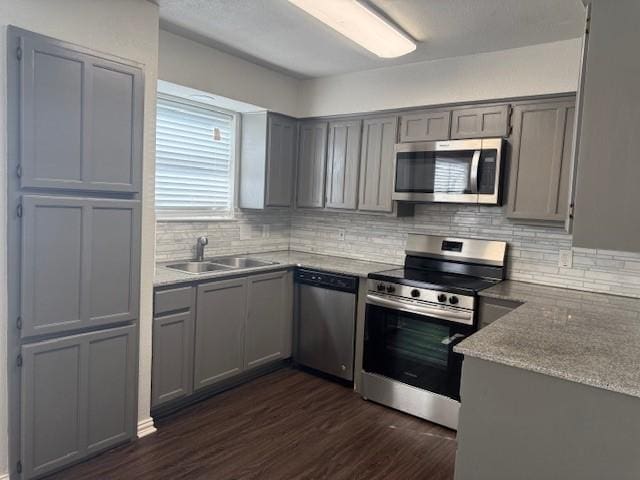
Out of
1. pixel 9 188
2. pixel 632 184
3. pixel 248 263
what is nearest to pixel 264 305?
pixel 248 263

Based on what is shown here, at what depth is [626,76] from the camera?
1632mm

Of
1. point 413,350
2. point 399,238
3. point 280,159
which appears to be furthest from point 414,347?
point 280,159

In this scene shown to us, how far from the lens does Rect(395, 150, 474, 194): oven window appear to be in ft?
10.7

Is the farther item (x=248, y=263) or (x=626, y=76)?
(x=248, y=263)

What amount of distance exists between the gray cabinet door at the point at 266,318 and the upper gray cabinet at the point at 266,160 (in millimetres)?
791

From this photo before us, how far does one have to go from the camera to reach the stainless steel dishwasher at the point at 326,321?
361 cm

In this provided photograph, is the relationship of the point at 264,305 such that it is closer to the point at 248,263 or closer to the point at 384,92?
the point at 248,263

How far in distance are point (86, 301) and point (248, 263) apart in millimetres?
1731

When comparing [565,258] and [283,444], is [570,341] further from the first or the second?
[283,444]

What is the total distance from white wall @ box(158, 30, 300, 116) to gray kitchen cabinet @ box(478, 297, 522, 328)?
2.48 m

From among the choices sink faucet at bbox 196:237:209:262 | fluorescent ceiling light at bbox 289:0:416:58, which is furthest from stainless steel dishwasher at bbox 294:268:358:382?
fluorescent ceiling light at bbox 289:0:416:58

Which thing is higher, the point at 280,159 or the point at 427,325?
the point at 280,159

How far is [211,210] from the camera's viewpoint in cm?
404

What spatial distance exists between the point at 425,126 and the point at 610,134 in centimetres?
196
